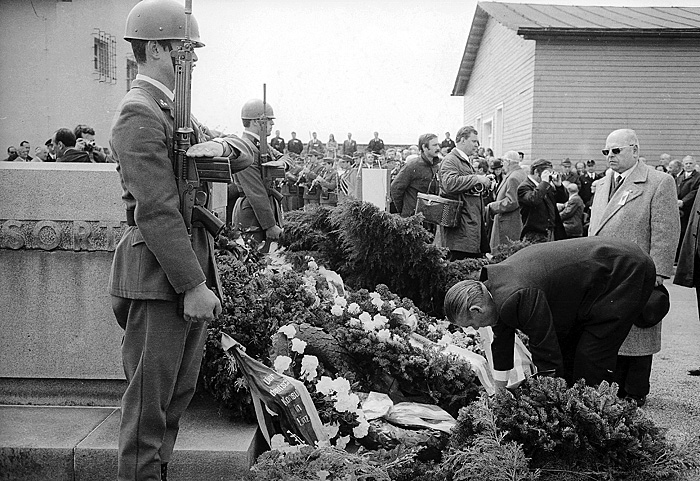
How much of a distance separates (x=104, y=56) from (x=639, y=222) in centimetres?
1154

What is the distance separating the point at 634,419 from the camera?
3445 mm

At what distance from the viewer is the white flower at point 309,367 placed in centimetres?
403

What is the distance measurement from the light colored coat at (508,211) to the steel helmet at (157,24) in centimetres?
633

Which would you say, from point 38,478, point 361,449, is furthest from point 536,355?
point 38,478

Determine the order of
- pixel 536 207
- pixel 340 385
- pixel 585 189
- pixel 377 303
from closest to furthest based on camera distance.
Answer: pixel 340 385 < pixel 377 303 < pixel 536 207 < pixel 585 189

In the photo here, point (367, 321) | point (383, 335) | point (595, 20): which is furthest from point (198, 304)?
point (595, 20)

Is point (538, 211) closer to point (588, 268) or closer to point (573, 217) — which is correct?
point (573, 217)

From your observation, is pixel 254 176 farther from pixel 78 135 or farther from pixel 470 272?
pixel 78 135

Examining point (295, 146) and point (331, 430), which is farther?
point (295, 146)

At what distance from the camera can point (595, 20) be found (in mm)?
18266

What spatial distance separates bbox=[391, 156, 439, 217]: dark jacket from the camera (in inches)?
318

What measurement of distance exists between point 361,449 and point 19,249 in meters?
2.19

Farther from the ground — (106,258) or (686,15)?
(686,15)

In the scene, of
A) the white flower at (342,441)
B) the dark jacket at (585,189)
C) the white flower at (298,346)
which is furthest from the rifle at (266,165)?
the dark jacket at (585,189)
